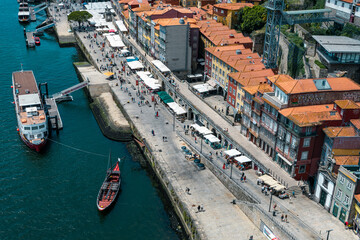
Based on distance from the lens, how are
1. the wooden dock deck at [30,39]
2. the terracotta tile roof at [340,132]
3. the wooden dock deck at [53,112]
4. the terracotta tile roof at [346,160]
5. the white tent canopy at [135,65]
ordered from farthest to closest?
1. the wooden dock deck at [30,39]
2. the white tent canopy at [135,65]
3. the wooden dock deck at [53,112]
4. the terracotta tile roof at [340,132]
5. the terracotta tile roof at [346,160]

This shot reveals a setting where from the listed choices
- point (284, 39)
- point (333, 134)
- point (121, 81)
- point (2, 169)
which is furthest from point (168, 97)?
point (333, 134)

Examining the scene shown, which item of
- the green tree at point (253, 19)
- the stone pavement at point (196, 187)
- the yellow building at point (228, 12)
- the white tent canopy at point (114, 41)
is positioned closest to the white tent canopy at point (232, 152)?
the stone pavement at point (196, 187)

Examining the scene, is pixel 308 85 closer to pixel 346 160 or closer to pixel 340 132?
pixel 340 132

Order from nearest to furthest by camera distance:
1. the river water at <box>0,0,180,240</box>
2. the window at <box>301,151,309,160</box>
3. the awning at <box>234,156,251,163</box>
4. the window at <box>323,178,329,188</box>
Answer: the window at <box>323,178,329,188</box> < the river water at <box>0,0,180,240</box> < the window at <box>301,151,309,160</box> < the awning at <box>234,156,251,163</box>

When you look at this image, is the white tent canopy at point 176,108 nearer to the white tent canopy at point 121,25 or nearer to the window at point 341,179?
the window at point 341,179

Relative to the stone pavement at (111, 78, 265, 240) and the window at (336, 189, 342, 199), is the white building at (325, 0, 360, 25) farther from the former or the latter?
the window at (336, 189, 342, 199)

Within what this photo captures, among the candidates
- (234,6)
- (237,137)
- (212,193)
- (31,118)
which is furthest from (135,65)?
(212,193)

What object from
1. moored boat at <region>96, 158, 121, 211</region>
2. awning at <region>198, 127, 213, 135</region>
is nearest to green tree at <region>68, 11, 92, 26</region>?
awning at <region>198, 127, 213, 135</region>
